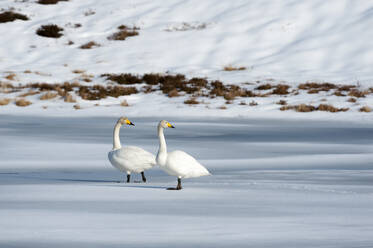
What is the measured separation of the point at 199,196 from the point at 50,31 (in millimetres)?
40816

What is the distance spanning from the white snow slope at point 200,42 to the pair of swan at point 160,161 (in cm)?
1914

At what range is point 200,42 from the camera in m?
43.8

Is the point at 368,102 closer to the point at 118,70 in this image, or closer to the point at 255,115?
the point at 255,115

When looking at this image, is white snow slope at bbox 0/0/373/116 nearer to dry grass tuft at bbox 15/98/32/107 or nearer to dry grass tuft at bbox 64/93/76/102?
dry grass tuft at bbox 15/98/32/107

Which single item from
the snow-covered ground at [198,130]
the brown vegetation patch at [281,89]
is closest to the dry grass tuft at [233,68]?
the snow-covered ground at [198,130]

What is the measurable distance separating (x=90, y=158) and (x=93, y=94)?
58.4 ft

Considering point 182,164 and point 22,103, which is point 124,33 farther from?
point 182,164

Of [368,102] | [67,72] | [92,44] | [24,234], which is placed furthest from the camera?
[92,44]

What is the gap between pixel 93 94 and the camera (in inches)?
1249

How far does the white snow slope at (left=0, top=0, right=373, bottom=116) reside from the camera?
36969mm

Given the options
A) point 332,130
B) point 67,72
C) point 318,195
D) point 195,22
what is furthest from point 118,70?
point 318,195

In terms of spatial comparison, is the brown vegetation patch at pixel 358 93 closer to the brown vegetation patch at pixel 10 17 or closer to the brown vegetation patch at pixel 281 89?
the brown vegetation patch at pixel 281 89

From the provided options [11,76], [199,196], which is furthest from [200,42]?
[199,196]

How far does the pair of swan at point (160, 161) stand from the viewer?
9.34 metres
